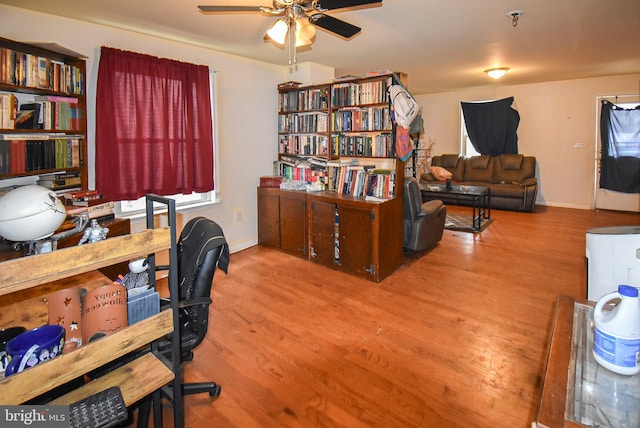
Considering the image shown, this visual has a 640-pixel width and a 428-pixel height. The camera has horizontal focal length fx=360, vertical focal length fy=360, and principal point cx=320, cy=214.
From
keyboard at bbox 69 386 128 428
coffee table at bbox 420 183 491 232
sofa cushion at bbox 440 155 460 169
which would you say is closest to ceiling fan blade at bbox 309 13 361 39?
keyboard at bbox 69 386 128 428

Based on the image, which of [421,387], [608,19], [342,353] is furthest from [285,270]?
[608,19]

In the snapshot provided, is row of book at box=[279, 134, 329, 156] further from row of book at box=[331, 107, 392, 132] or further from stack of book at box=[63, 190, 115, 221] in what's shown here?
stack of book at box=[63, 190, 115, 221]

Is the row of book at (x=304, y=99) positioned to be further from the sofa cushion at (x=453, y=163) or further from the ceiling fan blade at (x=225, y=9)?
the sofa cushion at (x=453, y=163)

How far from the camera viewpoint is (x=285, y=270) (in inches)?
146

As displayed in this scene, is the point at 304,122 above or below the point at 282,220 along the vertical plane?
above

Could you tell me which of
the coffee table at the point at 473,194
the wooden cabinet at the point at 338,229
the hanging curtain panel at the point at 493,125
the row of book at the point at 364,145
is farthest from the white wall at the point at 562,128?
the wooden cabinet at the point at 338,229

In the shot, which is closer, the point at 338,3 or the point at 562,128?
the point at 338,3

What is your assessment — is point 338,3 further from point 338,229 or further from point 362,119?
point 338,229

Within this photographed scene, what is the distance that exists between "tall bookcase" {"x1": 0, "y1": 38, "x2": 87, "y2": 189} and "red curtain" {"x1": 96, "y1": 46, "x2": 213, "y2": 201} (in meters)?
0.25

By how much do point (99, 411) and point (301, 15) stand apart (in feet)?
7.41

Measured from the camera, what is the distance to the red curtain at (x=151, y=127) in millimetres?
3020

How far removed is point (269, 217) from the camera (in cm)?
434

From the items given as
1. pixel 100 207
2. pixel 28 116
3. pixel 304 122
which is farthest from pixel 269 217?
pixel 28 116

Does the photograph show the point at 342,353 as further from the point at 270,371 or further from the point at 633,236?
the point at 633,236
